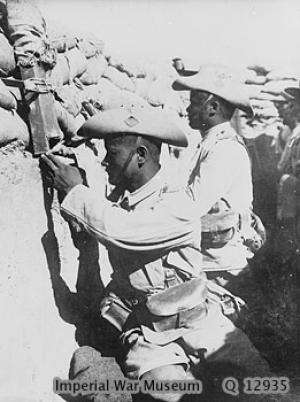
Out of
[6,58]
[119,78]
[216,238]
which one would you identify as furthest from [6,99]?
[216,238]

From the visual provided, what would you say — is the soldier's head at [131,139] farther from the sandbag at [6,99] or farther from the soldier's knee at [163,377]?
the soldier's knee at [163,377]

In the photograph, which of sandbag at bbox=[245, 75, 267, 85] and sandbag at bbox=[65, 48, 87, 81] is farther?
sandbag at bbox=[245, 75, 267, 85]

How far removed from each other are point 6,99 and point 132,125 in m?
0.62

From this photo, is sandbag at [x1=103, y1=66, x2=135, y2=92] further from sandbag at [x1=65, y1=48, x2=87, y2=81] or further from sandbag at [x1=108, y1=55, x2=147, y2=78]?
sandbag at [x1=65, y1=48, x2=87, y2=81]

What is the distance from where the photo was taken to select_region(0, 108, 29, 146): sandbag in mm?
2551

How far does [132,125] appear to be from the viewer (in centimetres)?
280

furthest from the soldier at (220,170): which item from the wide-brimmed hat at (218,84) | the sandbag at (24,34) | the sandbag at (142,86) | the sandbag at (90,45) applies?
the sandbag at (24,34)

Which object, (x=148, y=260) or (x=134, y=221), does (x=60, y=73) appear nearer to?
(x=134, y=221)

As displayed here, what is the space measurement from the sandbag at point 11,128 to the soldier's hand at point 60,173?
138mm

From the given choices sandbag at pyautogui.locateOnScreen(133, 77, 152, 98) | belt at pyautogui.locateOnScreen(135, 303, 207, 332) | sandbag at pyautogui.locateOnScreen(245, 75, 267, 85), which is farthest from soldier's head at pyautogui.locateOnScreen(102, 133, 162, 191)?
sandbag at pyautogui.locateOnScreen(245, 75, 267, 85)

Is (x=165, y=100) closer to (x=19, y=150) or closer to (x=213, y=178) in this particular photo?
(x=213, y=178)

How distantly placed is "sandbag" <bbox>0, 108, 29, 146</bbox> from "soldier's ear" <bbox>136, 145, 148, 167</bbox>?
1.81ft

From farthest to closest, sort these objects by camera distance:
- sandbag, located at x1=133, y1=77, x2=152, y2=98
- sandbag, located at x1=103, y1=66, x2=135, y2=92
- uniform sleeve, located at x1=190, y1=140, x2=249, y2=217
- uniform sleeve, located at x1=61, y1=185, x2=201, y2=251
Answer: sandbag, located at x1=133, y1=77, x2=152, y2=98
sandbag, located at x1=103, y1=66, x2=135, y2=92
uniform sleeve, located at x1=190, y1=140, x2=249, y2=217
uniform sleeve, located at x1=61, y1=185, x2=201, y2=251

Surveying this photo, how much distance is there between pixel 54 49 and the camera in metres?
2.94
